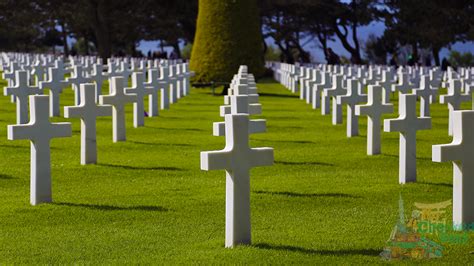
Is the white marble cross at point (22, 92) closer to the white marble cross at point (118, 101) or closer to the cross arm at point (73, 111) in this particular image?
the white marble cross at point (118, 101)

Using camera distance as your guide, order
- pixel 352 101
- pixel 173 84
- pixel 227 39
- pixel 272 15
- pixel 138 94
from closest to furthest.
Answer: pixel 352 101, pixel 138 94, pixel 173 84, pixel 227 39, pixel 272 15

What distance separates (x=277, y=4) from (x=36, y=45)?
38413mm

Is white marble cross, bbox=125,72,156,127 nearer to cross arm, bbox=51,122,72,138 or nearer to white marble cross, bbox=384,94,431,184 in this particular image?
white marble cross, bbox=384,94,431,184

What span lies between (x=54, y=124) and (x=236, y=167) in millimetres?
2781

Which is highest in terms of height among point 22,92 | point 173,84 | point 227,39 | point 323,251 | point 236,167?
point 227,39

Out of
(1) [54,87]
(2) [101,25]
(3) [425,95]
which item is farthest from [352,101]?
(2) [101,25]

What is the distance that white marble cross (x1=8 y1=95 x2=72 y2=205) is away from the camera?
937 centimetres

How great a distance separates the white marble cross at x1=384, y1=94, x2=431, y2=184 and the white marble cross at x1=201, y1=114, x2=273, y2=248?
3.41 metres

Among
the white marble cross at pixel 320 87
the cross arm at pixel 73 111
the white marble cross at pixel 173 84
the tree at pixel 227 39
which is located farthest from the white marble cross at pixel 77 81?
the tree at pixel 227 39

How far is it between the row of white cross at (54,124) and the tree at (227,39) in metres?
10.1

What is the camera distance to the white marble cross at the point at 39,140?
9367 millimetres

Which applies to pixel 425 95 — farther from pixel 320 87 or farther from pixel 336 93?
pixel 320 87

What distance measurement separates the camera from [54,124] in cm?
953

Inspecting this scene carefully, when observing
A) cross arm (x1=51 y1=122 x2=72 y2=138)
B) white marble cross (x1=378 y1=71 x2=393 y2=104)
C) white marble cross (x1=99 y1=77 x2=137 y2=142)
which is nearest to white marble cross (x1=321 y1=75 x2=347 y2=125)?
white marble cross (x1=378 y1=71 x2=393 y2=104)
